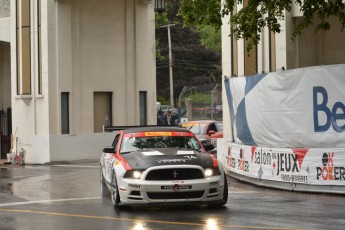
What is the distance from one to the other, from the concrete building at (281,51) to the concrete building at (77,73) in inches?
387

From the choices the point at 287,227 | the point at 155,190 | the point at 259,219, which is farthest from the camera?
the point at 155,190

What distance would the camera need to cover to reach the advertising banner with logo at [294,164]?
17719 mm

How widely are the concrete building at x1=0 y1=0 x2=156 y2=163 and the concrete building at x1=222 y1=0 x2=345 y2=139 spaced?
9.84m

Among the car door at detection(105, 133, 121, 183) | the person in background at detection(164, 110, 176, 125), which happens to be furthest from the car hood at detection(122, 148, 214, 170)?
the person in background at detection(164, 110, 176, 125)

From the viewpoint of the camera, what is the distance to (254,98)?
21.1 metres

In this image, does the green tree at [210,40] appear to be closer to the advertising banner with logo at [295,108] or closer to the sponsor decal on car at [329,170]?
the advertising banner with logo at [295,108]

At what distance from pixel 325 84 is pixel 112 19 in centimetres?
1872

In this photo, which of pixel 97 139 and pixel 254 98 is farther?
pixel 97 139

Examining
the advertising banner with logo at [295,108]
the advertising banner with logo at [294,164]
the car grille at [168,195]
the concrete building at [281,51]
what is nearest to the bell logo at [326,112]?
the advertising banner with logo at [295,108]

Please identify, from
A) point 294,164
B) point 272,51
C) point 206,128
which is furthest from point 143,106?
point 294,164

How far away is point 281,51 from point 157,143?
9026 mm

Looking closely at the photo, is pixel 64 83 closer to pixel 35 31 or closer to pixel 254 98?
pixel 35 31

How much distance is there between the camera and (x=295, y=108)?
19.1m

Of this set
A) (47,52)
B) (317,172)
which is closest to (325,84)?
(317,172)
